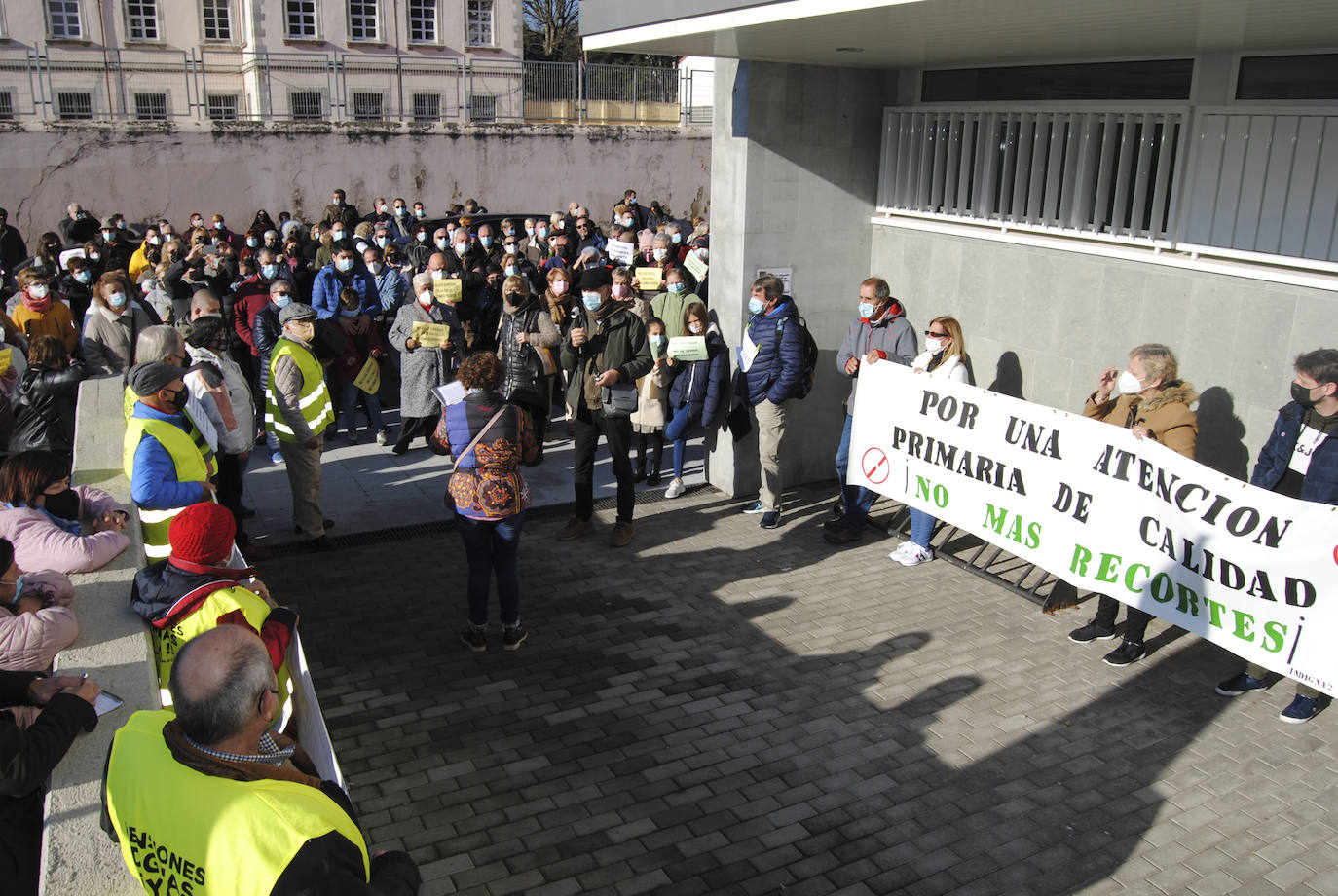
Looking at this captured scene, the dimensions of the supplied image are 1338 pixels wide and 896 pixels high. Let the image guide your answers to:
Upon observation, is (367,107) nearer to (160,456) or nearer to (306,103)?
(306,103)

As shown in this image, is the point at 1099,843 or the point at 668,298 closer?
the point at 1099,843

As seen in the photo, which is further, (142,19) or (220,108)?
(142,19)

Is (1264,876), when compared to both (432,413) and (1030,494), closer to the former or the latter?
(1030,494)

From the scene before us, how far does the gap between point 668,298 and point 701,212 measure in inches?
905

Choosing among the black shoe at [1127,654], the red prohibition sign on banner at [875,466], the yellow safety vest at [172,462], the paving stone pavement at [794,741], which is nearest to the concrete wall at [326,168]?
the red prohibition sign on banner at [875,466]

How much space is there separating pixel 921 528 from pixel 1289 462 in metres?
2.68

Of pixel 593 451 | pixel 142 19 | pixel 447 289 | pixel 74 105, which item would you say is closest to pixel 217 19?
pixel 142 19

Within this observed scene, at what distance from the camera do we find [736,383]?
29.3 feet

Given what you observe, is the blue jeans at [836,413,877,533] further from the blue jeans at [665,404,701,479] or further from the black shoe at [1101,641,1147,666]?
the black shoe at [1101,641,1147,666]

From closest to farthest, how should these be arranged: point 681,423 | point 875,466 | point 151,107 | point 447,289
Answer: point 875,466 < point 681,423 < point 447,289 < point 151,107

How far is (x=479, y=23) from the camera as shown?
39.1m

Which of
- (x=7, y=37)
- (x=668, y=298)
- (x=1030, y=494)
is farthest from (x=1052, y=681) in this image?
(x=7, y=37)

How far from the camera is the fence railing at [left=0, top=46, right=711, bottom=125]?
2716 centimetres

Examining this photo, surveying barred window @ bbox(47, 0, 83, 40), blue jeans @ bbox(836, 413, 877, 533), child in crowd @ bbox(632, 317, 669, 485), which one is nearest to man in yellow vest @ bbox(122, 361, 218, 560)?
child in crowd @ bbox(632, 317, 669, 485)
